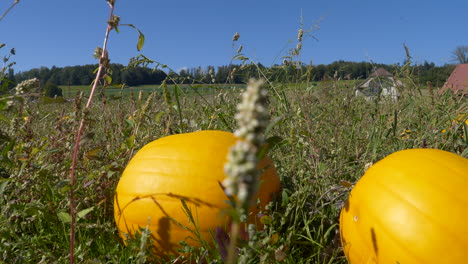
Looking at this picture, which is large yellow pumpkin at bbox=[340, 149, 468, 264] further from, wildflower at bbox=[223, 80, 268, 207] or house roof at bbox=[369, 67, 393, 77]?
house roof at bbox=[369, 67, 393, 77]

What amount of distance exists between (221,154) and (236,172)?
149cm

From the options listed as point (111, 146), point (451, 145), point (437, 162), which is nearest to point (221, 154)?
point (437, 162)

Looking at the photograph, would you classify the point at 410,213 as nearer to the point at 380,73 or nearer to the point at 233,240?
the point at 233,240

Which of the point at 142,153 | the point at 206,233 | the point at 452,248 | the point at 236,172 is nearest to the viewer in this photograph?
the point at 236,172

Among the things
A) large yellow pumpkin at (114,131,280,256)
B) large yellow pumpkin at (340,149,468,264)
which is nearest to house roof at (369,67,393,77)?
large yellow pumpkin at (340,149,468,264)

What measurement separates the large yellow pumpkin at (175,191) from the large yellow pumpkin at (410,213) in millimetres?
482

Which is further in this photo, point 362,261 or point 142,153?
point 142,153

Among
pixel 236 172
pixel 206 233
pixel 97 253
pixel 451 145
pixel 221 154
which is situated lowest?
pixel 97 253

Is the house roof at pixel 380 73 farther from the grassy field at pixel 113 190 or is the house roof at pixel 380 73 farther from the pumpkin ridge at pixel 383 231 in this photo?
the pumpkin ridge at pixel 383 231

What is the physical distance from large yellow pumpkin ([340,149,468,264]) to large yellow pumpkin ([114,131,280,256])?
48 centimetres

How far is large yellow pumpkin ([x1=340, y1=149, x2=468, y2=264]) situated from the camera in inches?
57.5

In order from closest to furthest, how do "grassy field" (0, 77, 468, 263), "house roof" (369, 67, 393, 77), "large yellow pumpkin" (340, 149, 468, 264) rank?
"large yellow pumpkin" (340, 149, 468, 264)
"grassy field" (0, 77, 468, 263)
"house roof" (369, 67, 393, 77)

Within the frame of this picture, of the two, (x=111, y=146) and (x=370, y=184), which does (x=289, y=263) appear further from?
(x=111, y=146)

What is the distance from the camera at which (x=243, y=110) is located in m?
0.44
